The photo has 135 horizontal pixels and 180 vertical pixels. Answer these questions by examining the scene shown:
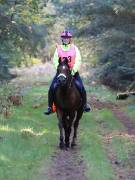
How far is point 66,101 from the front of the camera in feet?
43.8

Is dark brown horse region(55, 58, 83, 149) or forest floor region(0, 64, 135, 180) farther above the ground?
dark brown horse region(55, 58, 83, 149)

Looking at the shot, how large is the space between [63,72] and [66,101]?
93 cm

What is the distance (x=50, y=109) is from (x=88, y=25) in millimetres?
14984

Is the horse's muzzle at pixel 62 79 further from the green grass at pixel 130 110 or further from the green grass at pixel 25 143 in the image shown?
the green grass at pixel 130 110

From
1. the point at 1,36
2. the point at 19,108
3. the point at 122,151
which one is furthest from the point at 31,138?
the point at 1,36

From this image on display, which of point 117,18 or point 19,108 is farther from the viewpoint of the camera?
point 117,18

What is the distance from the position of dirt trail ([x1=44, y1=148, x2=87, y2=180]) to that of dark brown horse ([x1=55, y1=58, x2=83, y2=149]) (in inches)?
26.6

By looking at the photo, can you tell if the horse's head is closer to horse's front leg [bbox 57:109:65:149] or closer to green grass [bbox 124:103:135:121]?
horse's front leg [bbox 57:109:65:149]

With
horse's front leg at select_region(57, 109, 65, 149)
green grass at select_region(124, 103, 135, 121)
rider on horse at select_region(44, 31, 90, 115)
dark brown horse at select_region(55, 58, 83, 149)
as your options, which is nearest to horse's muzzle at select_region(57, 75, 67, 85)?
dark brown horse at select_region(55, 58, 83, 149)

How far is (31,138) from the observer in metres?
14.1

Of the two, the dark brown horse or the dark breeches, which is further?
the dark breeches

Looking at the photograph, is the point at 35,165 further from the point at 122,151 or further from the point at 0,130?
the point at 0,130

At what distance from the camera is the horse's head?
1272cm

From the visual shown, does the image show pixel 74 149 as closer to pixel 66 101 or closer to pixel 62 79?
pixel 66 101
